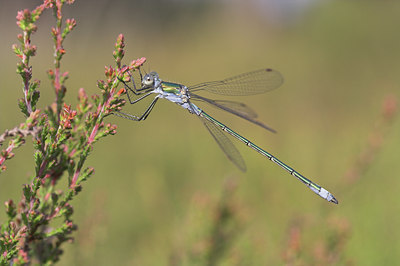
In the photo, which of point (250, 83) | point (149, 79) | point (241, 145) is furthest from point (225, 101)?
point (241, 145)

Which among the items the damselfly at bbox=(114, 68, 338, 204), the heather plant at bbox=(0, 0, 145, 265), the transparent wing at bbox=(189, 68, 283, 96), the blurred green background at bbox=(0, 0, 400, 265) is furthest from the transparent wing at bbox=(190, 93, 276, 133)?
the heather plant at bbox=(0, 0, 145, 265)

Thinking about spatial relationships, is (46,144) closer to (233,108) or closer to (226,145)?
(226,145)

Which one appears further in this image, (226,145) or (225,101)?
(225,101)

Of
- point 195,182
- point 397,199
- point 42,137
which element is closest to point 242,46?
point 195,182

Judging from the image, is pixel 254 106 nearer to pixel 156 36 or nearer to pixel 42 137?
pixel 156 36

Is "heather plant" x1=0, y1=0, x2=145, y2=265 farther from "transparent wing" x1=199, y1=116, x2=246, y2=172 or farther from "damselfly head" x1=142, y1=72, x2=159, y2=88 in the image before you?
"transparent wing" x1=199, y1=116, x2=246, y2=172

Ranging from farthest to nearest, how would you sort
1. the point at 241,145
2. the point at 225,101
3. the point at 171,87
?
the point at 241,145 → the point at 225,101 → the point at 171,87
